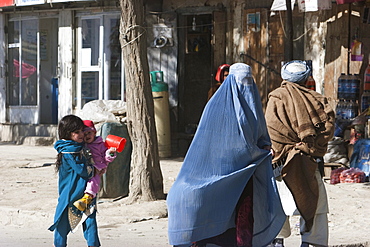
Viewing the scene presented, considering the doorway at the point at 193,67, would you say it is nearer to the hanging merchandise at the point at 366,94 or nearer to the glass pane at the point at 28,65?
the hanging merchandise at the point at 366,94

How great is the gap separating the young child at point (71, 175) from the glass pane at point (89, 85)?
9.98 m

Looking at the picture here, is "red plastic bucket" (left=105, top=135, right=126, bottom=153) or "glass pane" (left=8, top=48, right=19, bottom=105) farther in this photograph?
"glass pane" (left=8, top=48, right=19, bottom=105)

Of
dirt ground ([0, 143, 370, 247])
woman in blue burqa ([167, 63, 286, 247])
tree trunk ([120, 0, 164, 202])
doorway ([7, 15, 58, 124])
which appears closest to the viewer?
woman in blue burqa ([167, 63, 286, 247])

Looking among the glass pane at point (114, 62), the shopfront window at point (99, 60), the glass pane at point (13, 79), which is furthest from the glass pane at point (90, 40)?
the glass pane at point (13, 79)

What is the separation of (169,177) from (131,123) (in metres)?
2.47

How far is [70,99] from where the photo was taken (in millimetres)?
15523

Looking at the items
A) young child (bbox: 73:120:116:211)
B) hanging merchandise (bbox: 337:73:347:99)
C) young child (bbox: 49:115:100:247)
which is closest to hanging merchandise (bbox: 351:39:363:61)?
hanging merchandise (bbox: 337:73:347:99)

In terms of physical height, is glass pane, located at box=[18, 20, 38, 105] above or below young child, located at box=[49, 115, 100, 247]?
above

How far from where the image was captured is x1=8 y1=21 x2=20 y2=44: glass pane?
16.7m

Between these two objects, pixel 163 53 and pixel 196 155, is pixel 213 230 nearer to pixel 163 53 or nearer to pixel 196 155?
pixel 196 155

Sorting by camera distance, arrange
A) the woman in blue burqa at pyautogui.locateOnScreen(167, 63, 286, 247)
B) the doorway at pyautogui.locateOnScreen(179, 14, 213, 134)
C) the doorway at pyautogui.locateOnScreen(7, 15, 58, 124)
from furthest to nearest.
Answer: the doorway at pyautogui.locateOnScreen(7, 15, 58, 124), the doorway at pyautogui.locateOnScreen(179, 14, 213, 134), the woman in blue burqa at pyautogui.locateOnScreen(167, 63, 286, 247)

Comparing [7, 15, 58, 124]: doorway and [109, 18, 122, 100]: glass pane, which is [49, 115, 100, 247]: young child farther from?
[7, 15, 58, 124]: doorway

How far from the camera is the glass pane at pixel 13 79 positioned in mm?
17000

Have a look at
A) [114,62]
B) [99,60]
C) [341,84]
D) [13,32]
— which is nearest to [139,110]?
[341,84]
